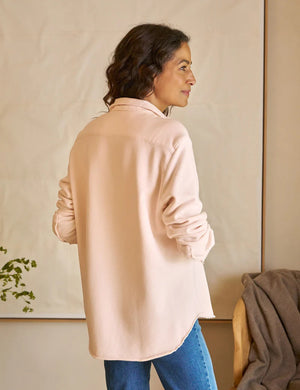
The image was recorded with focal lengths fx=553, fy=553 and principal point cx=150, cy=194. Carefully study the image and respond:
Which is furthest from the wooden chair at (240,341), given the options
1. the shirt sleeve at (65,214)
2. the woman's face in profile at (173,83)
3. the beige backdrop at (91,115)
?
the woman's face in profile at (173,83)

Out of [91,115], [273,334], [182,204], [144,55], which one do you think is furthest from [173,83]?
[273,334]

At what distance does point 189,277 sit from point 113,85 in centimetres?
51

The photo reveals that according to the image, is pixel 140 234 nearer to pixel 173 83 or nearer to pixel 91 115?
pixel 173 83

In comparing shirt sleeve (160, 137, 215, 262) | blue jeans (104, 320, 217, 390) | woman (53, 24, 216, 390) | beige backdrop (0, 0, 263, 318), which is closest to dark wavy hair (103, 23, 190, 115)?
woman (53, 24, 216, 390)

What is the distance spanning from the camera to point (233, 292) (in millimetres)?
2334

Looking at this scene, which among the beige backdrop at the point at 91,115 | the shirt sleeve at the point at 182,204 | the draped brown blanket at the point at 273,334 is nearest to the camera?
the shirt sleeve at the point at 182,204

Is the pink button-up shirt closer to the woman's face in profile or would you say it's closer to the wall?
the woman's face in profile

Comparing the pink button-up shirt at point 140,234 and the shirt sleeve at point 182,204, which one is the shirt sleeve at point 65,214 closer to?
the pink button-up shirt at point 140,234

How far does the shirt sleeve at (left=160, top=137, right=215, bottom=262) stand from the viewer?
1.14 meters

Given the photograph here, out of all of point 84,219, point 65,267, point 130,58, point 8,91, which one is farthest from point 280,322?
point 8,91

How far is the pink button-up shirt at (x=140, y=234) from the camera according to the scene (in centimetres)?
116

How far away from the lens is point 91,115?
2324mm

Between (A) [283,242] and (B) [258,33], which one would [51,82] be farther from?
(A) [283,242]

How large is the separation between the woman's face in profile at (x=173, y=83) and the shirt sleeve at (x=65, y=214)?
0.99ft
